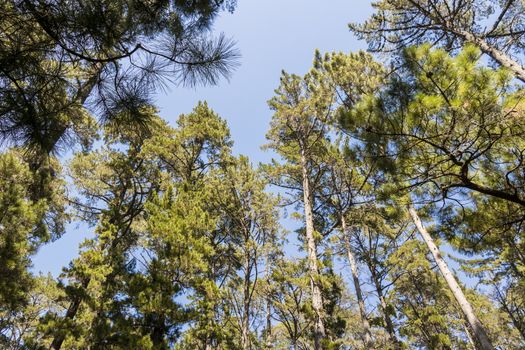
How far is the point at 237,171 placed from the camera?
32.8 feet

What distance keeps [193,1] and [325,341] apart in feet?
21.9

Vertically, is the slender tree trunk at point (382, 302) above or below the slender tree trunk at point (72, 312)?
above

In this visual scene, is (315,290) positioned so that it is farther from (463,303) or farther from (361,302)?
(463,303)

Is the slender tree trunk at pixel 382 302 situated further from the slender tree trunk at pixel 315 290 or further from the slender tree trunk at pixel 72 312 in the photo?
the slender tree trunk at pixel 72 312

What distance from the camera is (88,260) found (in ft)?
25.2

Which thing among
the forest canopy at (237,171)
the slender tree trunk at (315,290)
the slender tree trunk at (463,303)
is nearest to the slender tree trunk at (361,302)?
the forest canopy at (237,171)

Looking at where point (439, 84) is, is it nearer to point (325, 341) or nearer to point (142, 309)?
point (325, 341)

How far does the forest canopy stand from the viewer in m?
3.51

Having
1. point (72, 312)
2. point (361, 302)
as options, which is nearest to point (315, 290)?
point (361, 302)

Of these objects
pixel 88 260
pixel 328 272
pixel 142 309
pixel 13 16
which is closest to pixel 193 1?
pixel 13 16

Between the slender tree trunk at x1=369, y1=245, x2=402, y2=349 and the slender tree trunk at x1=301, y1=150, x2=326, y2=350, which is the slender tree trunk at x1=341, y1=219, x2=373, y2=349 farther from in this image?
the slender tree trunk at x1=301, y1=150, x2=326, y2=350

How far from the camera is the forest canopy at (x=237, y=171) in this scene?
3506mm

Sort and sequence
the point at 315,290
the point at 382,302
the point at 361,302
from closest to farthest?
the point at 315,290, the point at 361,302, the point at 382,302

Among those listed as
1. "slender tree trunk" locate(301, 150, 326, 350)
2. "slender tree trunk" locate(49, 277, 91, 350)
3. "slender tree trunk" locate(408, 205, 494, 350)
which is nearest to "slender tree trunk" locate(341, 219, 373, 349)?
"slender tree trunk" locate(301, 150, 326, 350)
